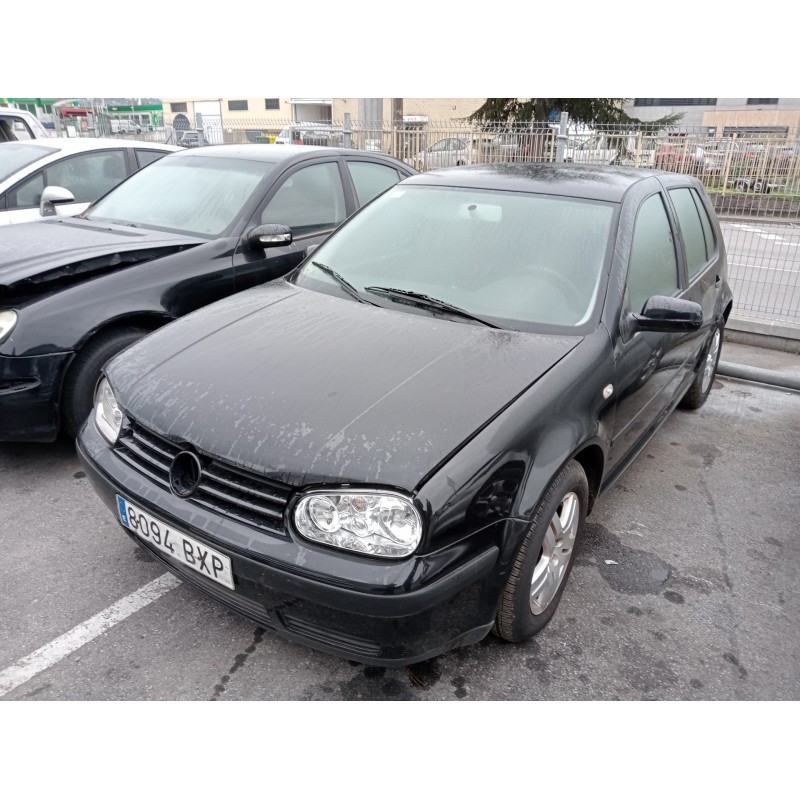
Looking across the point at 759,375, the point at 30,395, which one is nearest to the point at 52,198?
the point at 30,395

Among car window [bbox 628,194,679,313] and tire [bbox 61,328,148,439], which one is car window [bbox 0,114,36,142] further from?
car window [bbox 628,194,679,313]

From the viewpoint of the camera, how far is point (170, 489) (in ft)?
6.86

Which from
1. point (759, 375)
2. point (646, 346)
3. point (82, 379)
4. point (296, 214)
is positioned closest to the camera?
point (646, 346)

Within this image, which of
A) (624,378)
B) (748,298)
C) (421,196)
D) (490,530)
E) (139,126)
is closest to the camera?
(490,530)

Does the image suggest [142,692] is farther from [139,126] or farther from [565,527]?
[139,126]

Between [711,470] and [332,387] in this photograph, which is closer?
[332,387]

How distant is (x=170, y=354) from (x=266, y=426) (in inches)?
28.2

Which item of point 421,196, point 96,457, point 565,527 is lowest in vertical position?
point 565,527

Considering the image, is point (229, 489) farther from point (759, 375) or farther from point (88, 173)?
point (88, 173)

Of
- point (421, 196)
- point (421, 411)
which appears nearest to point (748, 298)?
point (421, 196)

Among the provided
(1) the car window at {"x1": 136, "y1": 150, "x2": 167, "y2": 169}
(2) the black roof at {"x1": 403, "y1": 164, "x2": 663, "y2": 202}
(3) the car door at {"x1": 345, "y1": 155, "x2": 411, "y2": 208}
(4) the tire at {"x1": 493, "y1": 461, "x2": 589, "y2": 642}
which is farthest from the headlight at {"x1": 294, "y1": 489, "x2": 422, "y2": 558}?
(1) the car window at {"x1": 136, "y1": 150, "x2": 167, "y2": 169}

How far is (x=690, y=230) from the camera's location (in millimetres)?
3715

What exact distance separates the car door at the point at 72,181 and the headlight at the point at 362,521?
4.78 meters

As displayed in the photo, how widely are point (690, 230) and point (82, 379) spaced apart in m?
3.44
